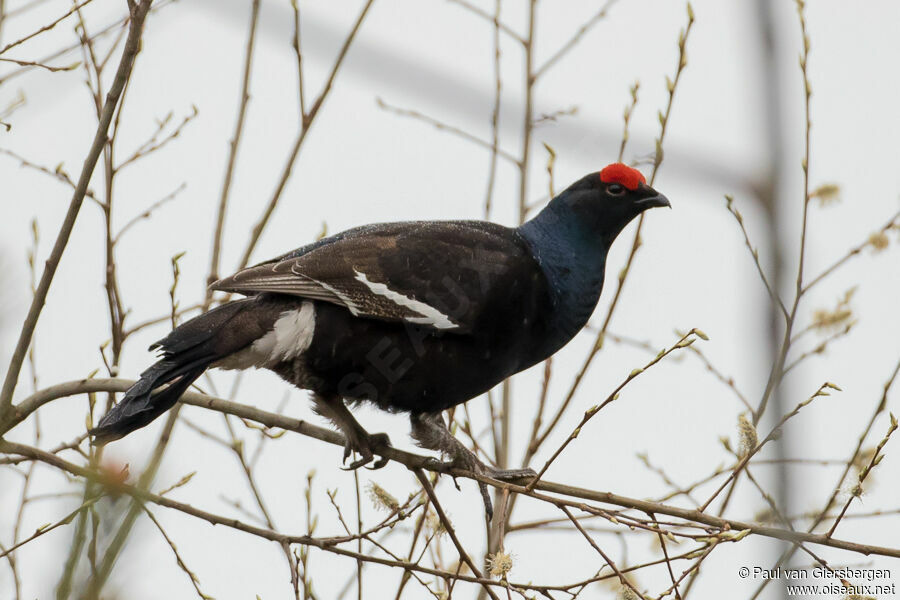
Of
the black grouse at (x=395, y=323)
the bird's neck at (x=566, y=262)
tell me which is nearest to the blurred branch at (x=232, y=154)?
the black grouse at (x=395, y=323)

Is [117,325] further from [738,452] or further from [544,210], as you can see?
[738,452]

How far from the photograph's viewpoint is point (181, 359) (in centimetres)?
373

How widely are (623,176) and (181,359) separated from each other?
2.20m

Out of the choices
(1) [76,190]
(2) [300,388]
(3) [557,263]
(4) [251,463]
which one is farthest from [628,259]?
(1) [76,190]

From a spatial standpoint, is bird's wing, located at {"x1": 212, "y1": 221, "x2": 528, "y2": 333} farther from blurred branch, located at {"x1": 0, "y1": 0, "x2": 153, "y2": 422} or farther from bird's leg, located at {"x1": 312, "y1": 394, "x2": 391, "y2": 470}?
blurred branch, located at {"x1": 0, "y1": 0, "x2": 153, "y2": 422}

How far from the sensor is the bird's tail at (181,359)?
3.52 meters

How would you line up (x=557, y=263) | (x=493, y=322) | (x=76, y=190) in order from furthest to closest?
(x=557, y=263) < (x=493, y=322) < (x=76, y=190)

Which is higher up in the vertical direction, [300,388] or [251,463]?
[300,388]

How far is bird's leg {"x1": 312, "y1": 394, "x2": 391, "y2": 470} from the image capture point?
421 centimetres

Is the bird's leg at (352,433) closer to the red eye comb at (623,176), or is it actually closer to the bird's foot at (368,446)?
the bird's foot at (368,446)

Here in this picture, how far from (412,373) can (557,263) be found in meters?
0.88

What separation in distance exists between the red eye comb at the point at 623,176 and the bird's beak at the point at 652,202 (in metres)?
0.07

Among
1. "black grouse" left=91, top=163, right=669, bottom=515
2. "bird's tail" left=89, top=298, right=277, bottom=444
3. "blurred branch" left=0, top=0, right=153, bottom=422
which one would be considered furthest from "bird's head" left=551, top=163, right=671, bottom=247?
"blurred branch" left=0, top=0, right=153, bottom=422

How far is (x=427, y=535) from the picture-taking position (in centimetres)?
391
